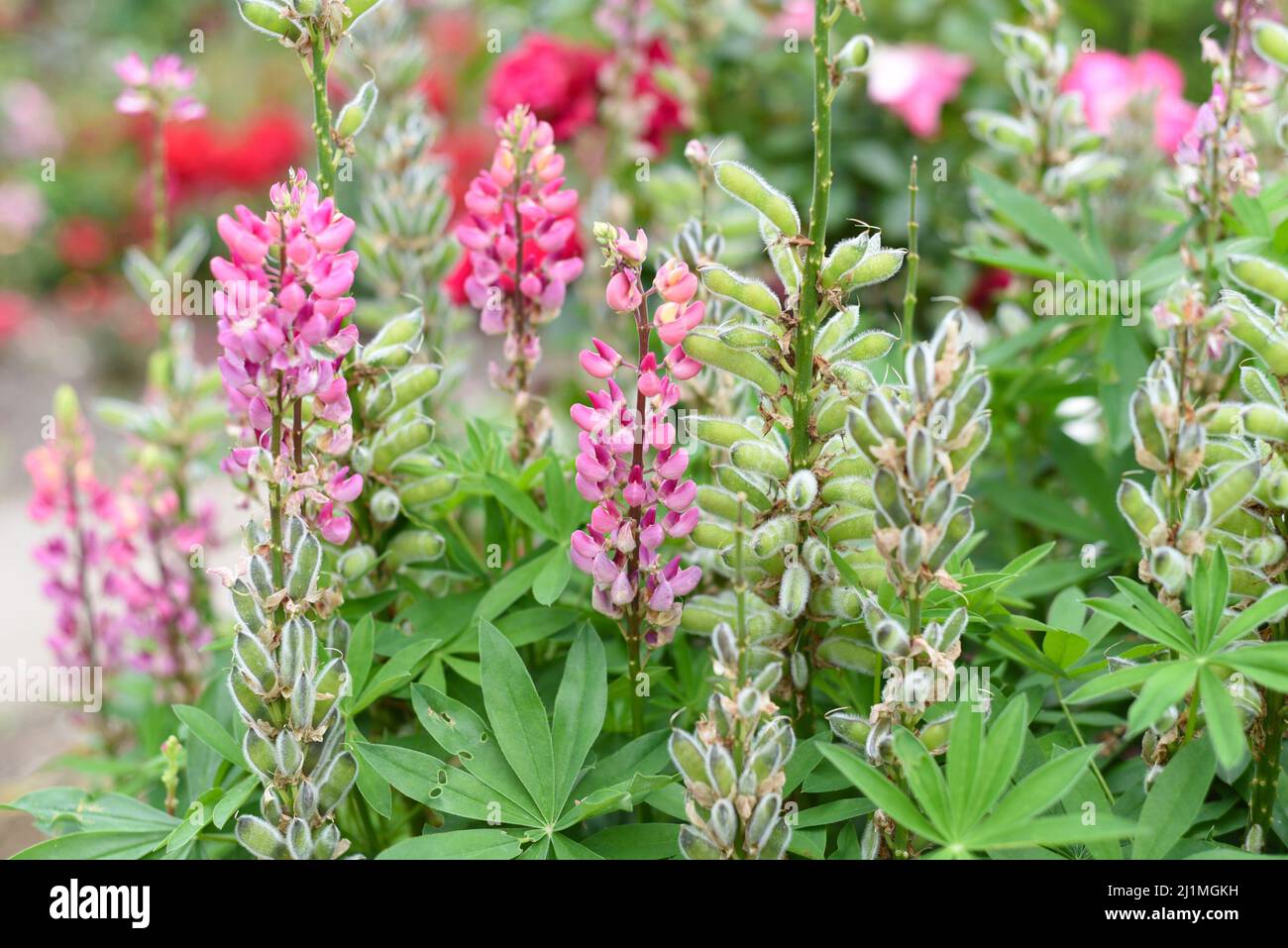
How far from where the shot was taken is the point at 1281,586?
1.15m

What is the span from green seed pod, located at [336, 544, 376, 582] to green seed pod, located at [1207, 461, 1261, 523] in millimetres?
917

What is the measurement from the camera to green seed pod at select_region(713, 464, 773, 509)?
1.32 metres

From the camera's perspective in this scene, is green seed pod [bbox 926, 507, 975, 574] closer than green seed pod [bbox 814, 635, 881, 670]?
Yes

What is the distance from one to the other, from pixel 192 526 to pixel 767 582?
127 cm

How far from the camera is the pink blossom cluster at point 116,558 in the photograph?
209 centimetres

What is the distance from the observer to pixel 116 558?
6.95 ft

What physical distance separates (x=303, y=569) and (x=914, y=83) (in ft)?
7.86

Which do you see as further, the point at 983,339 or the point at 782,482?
the point at 983,339

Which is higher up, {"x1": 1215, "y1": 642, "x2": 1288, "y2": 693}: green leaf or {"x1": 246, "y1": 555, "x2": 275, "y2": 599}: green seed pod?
{"x1": 246, "y1": 555, "x2": 275, "y2": 599}: green seed pod

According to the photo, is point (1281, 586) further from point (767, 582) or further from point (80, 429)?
point (80, 429)

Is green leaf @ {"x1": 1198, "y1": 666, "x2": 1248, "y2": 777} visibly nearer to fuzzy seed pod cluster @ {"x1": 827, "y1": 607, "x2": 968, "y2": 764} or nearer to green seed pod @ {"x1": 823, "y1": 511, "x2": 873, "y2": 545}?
fuzzy seed pod cluster @ {"x1": 827, "y1": 607, "x2": 968, "y2": 764}

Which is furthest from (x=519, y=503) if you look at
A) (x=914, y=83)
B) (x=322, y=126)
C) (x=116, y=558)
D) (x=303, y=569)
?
(x=914, y=83)

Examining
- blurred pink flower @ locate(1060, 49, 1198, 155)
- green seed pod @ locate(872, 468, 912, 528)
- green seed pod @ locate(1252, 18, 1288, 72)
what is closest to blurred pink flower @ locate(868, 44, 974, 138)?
blurred pink flower @ locate(1060, 49, 1198, 155)
